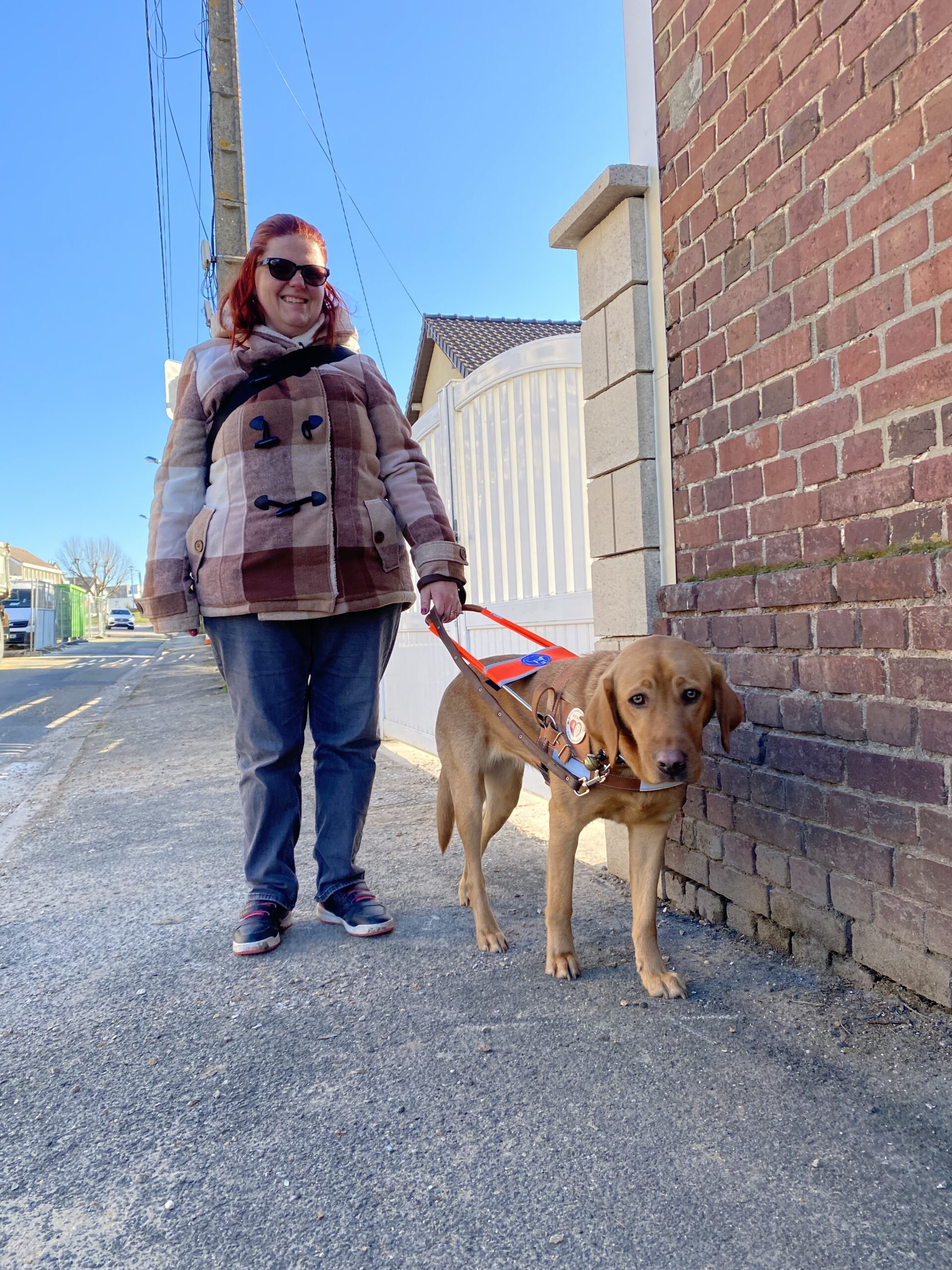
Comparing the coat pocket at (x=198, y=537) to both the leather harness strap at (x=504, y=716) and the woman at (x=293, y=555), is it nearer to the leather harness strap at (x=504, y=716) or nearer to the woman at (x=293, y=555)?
the woman at (x=293, y=555)

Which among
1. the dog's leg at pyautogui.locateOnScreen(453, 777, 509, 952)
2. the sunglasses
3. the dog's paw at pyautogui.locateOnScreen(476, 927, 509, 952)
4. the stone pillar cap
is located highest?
the stone pillar cap

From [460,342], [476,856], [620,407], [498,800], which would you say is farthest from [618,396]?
[460,342]

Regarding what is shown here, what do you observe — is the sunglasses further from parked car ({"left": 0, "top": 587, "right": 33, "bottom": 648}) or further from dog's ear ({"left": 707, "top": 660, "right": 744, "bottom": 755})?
parked car ({"left": 0, "top": 587, "right": 33, "bottom": 648})

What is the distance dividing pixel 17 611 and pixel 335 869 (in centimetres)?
3570

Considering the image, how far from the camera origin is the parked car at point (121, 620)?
8325 centimetres

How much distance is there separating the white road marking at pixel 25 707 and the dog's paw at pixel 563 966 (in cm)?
1045

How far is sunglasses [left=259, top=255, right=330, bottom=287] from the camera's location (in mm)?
2623

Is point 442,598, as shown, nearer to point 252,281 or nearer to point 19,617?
point 252,281

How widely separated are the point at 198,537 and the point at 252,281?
863 mm

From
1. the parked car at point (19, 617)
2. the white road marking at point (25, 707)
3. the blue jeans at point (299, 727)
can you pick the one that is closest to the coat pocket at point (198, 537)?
the blue jeans at point (299, 727)

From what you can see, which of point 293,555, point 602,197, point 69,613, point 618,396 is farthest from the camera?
point 69,613

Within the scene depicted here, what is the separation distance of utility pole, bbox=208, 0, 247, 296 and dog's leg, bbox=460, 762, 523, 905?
8565 millimetres

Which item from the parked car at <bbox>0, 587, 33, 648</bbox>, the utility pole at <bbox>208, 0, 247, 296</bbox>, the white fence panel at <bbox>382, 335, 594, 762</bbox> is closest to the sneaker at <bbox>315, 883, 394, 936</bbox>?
the white fence panel at <bbox>382, 335, 594, 762</bbox>

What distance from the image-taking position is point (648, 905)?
7.59 feet
